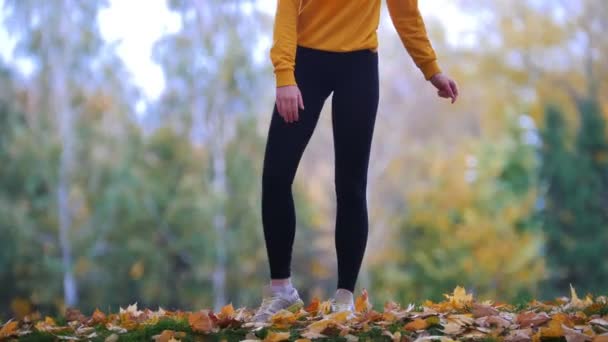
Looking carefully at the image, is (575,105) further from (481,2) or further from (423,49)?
(423,49)

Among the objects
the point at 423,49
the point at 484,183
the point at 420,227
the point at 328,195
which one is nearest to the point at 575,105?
the point at 484,183

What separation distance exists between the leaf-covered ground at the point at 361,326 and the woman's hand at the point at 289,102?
0.76 metres

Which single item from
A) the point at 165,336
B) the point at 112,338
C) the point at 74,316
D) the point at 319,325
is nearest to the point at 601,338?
the point at 319,325

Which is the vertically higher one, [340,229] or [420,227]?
[340,229]

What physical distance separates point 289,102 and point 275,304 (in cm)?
82

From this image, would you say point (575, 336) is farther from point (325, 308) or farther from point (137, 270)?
point (137, 270)

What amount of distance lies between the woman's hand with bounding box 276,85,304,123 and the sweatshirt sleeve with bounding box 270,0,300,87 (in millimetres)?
34

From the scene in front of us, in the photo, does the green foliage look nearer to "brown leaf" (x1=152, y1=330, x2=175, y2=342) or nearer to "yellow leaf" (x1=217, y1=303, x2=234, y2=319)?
"yellow leaf" (x1=217, y1=303, x2=234, y2=319)

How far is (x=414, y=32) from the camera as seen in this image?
364cm

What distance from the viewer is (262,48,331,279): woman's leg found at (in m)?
3.24

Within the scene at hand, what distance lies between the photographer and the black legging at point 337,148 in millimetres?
3256

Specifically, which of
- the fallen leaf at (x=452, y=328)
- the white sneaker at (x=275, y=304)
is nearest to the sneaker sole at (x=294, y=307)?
the white sneaker at (x=275, y=304)

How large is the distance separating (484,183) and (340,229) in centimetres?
2242

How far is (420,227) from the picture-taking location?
82.8 ft
